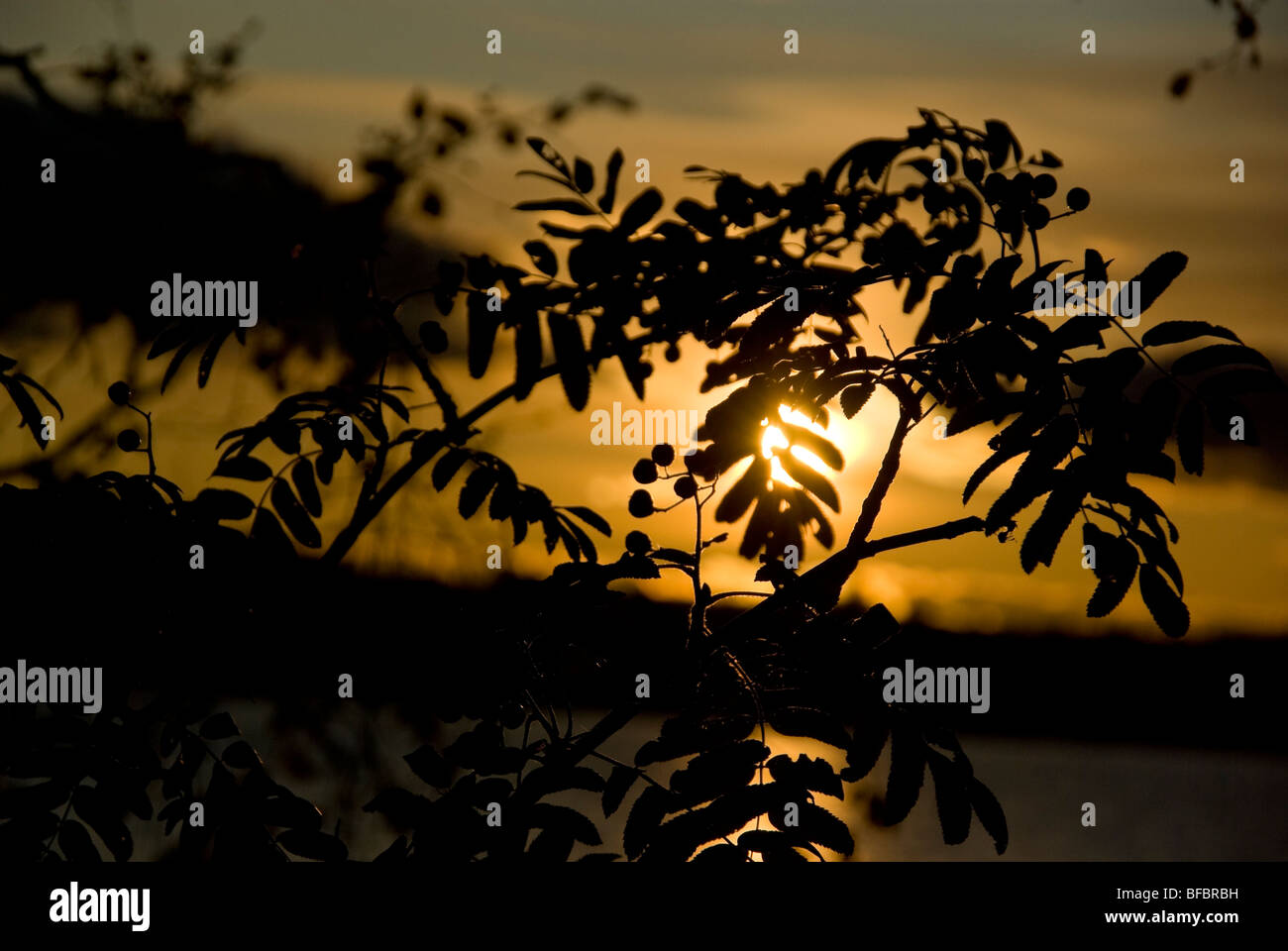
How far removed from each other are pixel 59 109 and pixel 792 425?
7.40ft

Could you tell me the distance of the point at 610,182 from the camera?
2.20m

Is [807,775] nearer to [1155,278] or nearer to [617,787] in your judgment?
[617,787]

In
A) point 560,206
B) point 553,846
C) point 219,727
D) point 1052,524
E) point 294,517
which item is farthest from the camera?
point 560,206

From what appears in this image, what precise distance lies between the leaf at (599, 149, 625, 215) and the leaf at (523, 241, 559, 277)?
16 cm

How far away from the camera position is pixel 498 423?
11.6 feet

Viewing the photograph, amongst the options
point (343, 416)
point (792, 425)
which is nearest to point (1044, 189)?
Answer: point (792, 425)

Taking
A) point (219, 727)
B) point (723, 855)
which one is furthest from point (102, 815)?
point (723, 855)

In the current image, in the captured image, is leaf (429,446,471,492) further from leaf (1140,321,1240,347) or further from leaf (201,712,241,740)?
leaf (1140,321,1240,347)

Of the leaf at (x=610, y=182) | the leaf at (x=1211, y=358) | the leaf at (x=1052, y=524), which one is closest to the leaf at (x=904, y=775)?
the leaf at (x=1052, y=524)

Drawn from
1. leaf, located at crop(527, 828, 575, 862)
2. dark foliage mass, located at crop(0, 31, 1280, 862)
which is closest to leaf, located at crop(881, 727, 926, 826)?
dark foliage mass, located at crop(0, 31, 1280, 862)

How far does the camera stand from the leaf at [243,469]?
202cm

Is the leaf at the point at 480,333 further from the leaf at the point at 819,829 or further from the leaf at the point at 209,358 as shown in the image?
the leaf at the point at 819,829

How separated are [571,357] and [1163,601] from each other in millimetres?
1098
